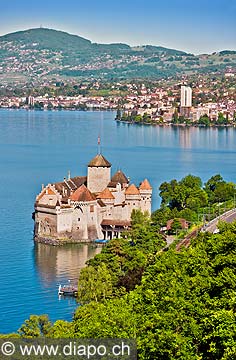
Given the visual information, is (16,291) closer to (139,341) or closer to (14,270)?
(14,270)

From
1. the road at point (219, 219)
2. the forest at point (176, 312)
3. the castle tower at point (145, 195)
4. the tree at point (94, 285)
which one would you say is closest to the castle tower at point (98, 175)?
the castle tower at point (145, 195)

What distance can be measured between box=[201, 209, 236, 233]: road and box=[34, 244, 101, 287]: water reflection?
2030 mm

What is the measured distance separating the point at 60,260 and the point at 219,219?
273cm

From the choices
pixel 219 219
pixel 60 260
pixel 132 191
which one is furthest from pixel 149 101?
pixel 219 219

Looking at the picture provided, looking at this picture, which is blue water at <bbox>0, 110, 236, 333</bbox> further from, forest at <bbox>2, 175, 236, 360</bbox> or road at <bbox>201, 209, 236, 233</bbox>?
forest at <bbox>2, 175, 236, 360</bbox>

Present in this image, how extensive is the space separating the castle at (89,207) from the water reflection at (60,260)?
34cm

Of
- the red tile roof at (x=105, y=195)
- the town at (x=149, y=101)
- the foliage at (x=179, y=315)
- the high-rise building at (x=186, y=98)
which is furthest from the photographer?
the high-rise building at (x=186, y=98)

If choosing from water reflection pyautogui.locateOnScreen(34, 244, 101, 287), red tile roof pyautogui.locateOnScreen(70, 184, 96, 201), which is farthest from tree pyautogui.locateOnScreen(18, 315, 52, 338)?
red tile roof pyautogui.locateOnScreen(70, 184, 96, 201)

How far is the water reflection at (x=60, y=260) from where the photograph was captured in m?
14.1

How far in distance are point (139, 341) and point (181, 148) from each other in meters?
33.7

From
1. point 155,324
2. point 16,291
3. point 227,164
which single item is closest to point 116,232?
point 16,291

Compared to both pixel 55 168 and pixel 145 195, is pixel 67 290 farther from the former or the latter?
pixel 55 168

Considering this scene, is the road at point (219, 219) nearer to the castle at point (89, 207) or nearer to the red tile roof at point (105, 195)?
the castle at point (89, 207)

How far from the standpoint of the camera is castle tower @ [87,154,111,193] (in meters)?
17.8
